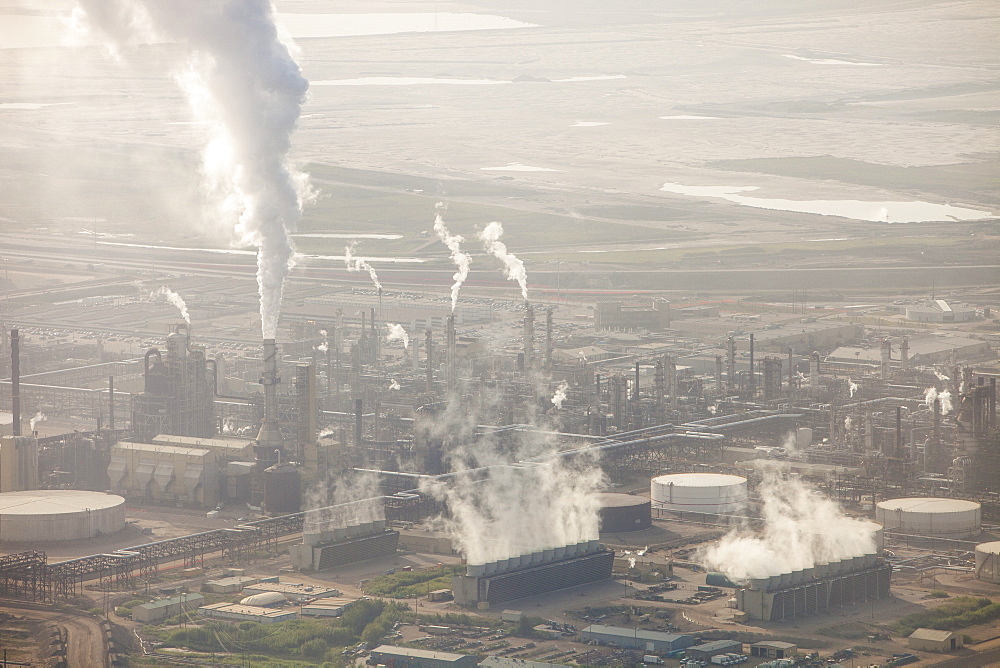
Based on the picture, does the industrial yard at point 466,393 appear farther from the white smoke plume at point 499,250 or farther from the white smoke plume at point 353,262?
the white smoke plume at point 353,262

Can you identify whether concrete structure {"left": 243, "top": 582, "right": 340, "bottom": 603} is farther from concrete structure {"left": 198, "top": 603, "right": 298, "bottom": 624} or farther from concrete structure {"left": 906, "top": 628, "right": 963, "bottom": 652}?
concrete structure {"left": 906, "top": 628, "right": 963, "bottom": 652}

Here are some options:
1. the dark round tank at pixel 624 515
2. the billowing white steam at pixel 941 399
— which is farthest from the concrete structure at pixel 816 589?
the billowing white steam at pixel 941 399

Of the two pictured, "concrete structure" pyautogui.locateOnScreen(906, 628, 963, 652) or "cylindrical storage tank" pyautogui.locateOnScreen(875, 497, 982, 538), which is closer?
"concrete structure" pyautogui.locateOnScreen(906, 628, 963, 652)

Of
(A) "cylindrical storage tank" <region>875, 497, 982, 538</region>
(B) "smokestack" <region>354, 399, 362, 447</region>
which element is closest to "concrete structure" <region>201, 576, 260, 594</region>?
(B) "smokestack" <region>354, 399, 362, 447</region>

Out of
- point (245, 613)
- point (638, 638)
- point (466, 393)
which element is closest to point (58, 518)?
point (245, 613)

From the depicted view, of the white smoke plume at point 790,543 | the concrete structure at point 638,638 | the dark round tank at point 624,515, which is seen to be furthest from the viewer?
the dark round tank at point 624,515

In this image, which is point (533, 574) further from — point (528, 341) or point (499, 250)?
point (499, 250)
